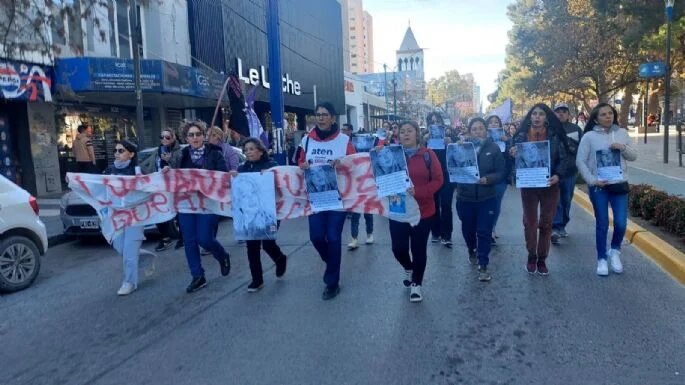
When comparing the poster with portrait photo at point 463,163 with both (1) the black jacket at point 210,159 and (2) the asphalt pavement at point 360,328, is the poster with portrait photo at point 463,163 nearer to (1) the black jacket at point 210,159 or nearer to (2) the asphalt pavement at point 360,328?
(2) the asphalt pavement at point 360,328

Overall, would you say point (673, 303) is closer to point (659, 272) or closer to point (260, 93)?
point (659, 272)

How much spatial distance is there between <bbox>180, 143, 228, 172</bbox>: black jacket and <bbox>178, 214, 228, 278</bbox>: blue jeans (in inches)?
21.7

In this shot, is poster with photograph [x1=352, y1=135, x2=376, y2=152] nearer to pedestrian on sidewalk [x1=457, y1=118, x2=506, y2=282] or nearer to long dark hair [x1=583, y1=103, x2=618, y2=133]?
pedestrian on sidewalk [x1=457, y1=118, x2=506, y2=282]

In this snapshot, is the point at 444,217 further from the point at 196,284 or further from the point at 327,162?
the point at 196,284

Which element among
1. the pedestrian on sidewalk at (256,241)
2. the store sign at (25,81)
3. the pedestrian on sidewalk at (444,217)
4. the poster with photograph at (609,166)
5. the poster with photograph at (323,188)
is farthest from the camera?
the store sign at (25,81)

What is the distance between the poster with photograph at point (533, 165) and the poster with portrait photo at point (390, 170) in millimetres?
1461

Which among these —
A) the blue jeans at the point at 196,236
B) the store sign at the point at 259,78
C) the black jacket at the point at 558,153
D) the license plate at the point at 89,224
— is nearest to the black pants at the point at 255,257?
the blue jeans at the point at 196,236

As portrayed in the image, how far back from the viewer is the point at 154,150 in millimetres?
11344

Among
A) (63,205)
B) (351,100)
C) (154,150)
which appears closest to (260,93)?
(154,150)

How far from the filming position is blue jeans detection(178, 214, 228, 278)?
6.19 m

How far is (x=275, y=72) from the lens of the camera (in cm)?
1524

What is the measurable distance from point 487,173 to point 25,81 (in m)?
12.4

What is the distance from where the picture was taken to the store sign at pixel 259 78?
25016 mm

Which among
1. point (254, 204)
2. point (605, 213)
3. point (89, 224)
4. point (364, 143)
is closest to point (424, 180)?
point (254, 204)
